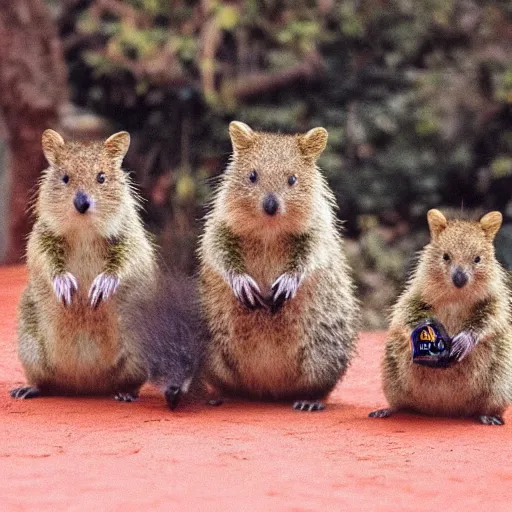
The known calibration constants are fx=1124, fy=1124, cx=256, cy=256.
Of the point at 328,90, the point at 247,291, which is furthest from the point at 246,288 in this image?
the point at 328,90

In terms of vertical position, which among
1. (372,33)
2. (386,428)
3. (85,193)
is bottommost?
(386,428)

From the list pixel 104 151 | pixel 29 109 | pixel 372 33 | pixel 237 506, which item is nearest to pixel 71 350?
pixel 104 151

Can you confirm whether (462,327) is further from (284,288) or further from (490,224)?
(284,288)

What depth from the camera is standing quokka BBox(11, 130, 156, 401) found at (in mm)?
5793

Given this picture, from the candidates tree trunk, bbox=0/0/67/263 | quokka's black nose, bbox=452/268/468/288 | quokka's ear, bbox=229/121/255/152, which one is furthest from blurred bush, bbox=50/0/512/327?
quokka's black nose, bbox=452/268/468/288

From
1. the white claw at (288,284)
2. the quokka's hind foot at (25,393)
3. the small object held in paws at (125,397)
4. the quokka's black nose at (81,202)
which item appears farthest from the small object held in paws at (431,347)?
the quokka's hind foot at (25,393)

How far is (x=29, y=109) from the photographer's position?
11.3m

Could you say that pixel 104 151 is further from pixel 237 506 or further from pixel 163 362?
pixel 237 506

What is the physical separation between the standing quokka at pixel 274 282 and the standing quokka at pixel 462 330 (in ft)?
1.38

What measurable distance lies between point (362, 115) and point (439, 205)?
4.62ft

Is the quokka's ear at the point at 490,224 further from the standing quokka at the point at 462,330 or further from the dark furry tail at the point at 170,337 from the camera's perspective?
the dark furry tail at the point at 170,337

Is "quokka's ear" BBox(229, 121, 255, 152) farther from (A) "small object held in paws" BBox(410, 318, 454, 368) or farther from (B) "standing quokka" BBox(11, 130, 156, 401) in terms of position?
(A) "small object held in paws" BBox(410, 318, 454, 368)

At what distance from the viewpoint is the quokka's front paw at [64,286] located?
18.9 ft

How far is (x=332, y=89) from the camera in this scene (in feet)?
43.2
